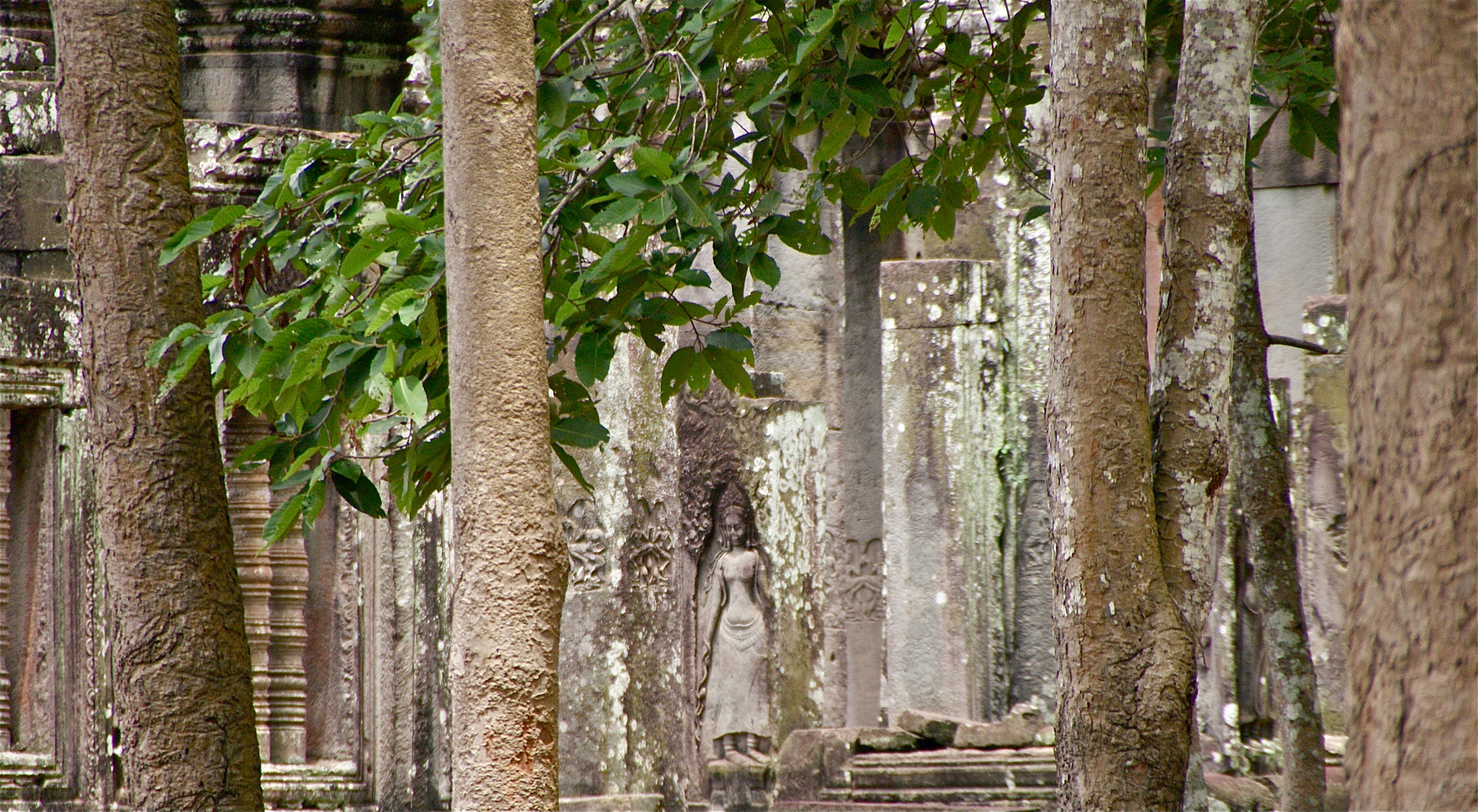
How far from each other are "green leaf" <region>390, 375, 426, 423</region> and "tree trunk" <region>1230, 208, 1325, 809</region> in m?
2.95

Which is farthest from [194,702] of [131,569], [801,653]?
[801,653]

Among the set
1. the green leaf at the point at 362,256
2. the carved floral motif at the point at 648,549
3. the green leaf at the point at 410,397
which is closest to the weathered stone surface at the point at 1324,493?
the carved floral motif at the point at 648,549

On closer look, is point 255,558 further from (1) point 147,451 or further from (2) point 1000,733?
(2) point 1000,733

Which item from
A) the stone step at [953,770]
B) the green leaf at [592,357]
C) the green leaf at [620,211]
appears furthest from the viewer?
the stone step at [953,770]

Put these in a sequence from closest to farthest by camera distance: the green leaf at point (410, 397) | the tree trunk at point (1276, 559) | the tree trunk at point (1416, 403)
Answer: the tree trunk at point (1416, 403), the green leaf at point (410, 397), the tree trunk at point (1276, 559)

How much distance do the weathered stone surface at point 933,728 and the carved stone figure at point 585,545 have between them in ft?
5.52

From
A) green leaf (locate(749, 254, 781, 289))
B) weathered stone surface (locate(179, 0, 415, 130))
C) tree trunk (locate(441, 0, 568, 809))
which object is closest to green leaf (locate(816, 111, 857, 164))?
green leaf (locate(749, 254, 781, 289))

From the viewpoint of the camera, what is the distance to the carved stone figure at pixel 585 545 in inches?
262

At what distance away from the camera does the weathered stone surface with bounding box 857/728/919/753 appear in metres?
7.05

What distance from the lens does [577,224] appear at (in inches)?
152

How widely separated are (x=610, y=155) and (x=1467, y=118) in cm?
246

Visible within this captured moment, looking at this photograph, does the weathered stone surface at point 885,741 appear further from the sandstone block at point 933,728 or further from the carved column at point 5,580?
the carved column at point 5,580

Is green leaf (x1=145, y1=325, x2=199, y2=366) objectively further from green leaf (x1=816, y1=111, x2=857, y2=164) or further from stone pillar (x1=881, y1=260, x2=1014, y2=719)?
stone pillar (x1=881, y1=260, x2=1014, y2=719)

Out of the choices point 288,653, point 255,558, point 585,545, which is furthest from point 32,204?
point 585,545
